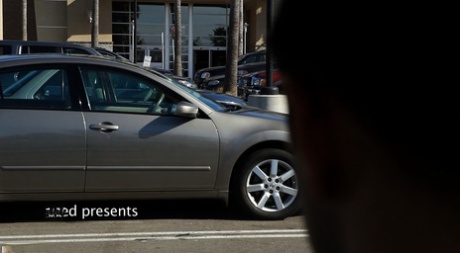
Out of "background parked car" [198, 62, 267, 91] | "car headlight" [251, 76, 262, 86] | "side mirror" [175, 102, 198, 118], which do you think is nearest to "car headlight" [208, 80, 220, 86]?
"background parked car" [198, 62, 267, 91]

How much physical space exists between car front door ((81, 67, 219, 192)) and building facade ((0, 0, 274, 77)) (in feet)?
108

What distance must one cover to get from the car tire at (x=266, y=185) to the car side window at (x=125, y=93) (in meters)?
0.98

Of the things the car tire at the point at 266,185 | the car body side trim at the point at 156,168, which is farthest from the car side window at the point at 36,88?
the car tire at the point at 266,185

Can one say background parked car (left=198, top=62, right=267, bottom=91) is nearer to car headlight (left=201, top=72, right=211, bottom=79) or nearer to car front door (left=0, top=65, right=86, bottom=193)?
car headlight (left=201, top=72, right=211, bottom=79)

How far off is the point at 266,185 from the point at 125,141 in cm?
149

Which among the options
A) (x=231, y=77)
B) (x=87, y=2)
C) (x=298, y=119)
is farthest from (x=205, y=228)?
(x=87, y=2)

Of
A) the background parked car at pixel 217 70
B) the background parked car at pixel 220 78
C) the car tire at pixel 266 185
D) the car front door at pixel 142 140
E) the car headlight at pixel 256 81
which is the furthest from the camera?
the background parked car at pixel 217 70

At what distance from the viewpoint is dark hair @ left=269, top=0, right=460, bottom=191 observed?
947 millimetres

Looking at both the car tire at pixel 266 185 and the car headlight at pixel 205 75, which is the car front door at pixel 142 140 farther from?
the car headlight at pixel 205 75

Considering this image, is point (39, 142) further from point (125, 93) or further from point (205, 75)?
point (205, 75)

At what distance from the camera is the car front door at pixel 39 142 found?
19.9 ft

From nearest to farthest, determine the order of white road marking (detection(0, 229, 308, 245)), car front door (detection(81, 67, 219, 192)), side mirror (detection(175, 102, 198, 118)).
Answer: white road marking (detection(0, 229, 308, 245)) → car front door (detection(81, 67, 219, 192)) → side mirror (detection(175, 102, 198, 118))

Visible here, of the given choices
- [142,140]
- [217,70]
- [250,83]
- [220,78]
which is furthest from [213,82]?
[142,140]

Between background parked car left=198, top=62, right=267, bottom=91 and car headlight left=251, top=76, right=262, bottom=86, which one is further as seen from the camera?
background parked car left=198, top=62, right=267, bottom=91
